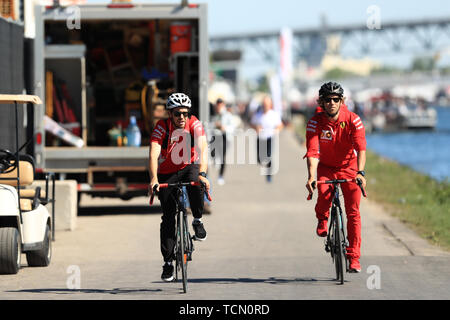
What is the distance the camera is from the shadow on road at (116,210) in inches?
738

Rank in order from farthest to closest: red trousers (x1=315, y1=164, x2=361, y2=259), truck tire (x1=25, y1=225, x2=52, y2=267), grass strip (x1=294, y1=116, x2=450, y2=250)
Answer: grass strip (x1=294, y1=116, x2=450, y2=250) < truck tire (x1=25, y1=225, x2=52, y2=267) < red trousers (x1=315, y1=164, x2=361, y2=259)

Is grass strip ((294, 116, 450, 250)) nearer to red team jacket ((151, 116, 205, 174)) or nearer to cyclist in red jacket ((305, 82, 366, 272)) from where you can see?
cyclist in red jacket ((305, 82, 366, 272))

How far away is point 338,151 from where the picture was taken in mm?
10594

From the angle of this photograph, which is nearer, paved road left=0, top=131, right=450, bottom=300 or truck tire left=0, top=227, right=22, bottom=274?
paved road left=0, top=131, right=450, bottom=300

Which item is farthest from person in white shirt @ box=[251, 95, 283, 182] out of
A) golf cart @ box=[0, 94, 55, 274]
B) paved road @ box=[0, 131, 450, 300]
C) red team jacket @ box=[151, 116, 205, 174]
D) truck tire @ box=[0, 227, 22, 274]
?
red team jacket @ box=[151, 116, 205, 174]

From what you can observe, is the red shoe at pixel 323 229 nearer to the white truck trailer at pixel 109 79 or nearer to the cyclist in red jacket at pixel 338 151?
the cyclist in red jacket at pixel 338 151

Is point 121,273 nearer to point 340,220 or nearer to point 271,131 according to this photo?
point 340,220

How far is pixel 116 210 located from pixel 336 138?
934 cm

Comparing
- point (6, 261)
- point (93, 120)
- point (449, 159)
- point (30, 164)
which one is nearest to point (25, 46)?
point (93, 120)

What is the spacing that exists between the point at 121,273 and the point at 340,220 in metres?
2.37

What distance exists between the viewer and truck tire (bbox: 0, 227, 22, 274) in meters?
11.0

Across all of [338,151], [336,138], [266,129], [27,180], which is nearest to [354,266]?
[338,151]

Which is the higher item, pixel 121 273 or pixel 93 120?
pixel 93 120

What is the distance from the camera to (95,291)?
1015 cm
